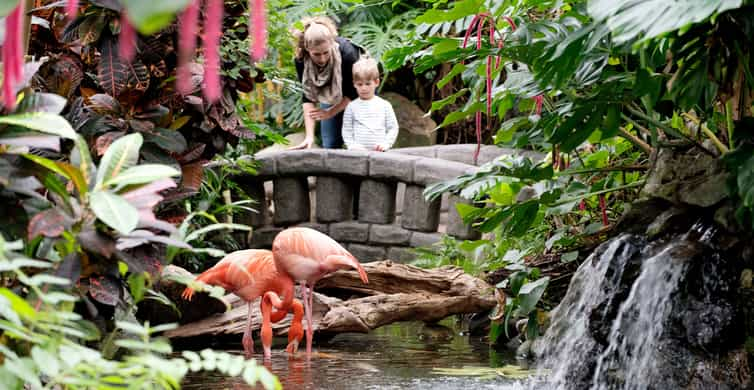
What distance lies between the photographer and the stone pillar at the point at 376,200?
7016 millimetres

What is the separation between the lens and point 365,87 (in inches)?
289

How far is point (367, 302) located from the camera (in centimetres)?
466

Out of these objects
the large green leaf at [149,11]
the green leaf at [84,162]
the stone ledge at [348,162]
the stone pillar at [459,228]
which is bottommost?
the stone pillar at [459,228]

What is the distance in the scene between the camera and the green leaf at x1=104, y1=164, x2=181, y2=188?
1.61 metres

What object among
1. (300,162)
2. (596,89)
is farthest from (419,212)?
(596,89)

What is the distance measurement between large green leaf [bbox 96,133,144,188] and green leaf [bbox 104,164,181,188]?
56 millimetres

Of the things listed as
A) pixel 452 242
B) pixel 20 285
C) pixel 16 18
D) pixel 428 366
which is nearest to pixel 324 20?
pixel 452 242

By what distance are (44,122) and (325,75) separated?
223 inches

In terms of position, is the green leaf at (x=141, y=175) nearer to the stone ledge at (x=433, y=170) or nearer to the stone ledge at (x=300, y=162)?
the stone ledge at (x=433, y=170)

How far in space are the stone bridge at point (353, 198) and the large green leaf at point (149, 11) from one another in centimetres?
602

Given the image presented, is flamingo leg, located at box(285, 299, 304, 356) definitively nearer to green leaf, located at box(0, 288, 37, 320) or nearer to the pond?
the pond

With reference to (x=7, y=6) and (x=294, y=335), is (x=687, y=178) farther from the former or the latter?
(x=7, y=6)

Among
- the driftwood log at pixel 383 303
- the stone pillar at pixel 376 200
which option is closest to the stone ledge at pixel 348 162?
the stone pillar at pixel 376 200

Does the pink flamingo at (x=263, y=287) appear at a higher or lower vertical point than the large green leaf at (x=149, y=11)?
lower
